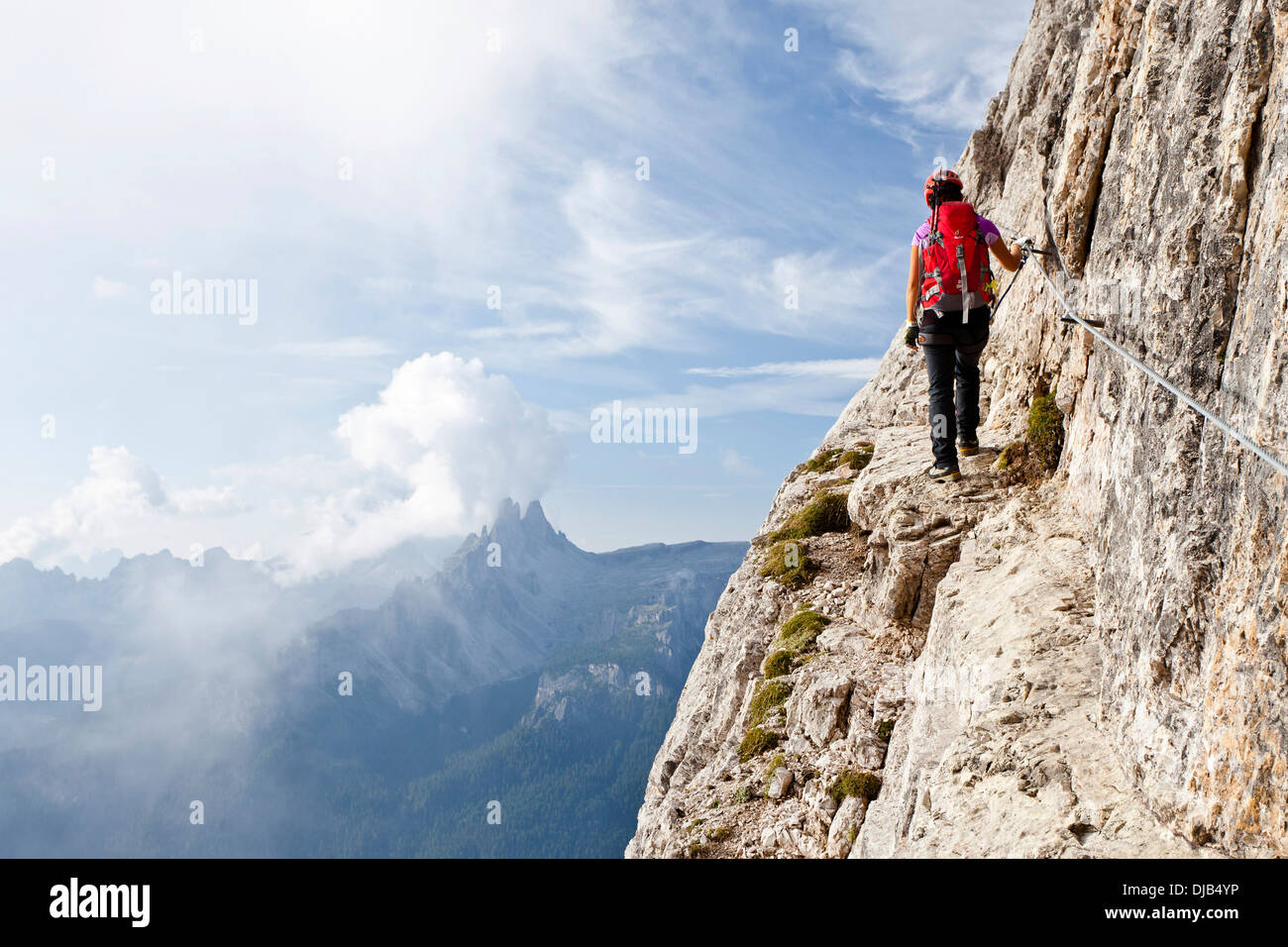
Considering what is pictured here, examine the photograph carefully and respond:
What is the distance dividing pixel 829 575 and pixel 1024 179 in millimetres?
14693

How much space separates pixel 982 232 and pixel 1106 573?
6701mm

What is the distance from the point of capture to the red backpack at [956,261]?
41.8 ft

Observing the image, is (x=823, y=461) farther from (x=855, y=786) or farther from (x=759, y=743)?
(x=855, y=786)

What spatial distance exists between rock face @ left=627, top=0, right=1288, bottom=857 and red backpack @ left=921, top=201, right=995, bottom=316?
46.4 inches

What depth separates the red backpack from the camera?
12727mm

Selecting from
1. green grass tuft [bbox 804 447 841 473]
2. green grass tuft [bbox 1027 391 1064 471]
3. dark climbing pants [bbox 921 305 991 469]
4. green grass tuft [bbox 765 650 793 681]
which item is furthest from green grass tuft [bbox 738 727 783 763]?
green grass tuft [bbox 804 447 841 473]

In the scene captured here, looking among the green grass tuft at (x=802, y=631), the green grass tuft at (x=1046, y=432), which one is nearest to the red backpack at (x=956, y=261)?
the green grass tuft at (x=1046, y=432)

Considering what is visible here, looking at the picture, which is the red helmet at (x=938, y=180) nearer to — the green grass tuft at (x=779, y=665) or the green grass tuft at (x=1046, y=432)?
the green grass tuft at (x=1046, y=432)

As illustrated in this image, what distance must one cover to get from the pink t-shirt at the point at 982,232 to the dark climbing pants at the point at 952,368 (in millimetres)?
1164

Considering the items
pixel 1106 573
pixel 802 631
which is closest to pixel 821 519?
pixel 802 631

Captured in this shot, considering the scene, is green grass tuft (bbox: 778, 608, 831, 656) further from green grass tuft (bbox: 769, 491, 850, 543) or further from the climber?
the climber

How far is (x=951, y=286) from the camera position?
13.0m

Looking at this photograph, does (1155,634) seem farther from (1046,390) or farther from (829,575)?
(829,575)
